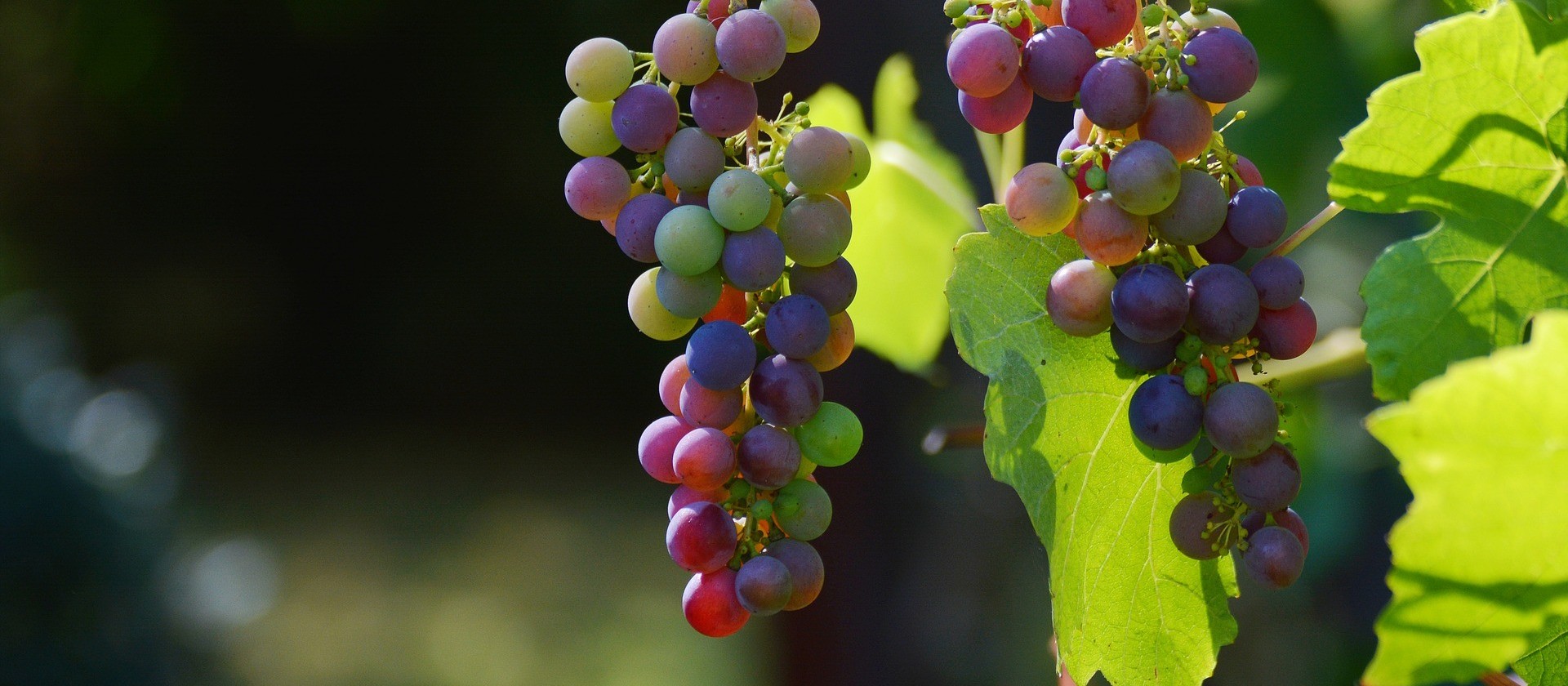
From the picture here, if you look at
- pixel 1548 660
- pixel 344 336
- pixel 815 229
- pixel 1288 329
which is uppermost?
pixel 344 336

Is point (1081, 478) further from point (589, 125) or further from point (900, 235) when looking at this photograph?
point (900, 235)

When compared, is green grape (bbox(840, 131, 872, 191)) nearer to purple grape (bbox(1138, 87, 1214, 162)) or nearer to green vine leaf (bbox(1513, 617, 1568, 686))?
purple grape (bbox(1138, 87, 1214, 162))

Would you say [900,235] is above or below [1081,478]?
above

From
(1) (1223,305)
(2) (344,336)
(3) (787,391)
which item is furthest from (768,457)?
(2) (344,336)

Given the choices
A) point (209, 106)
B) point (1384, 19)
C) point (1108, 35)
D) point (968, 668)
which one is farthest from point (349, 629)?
point (1108, 35)

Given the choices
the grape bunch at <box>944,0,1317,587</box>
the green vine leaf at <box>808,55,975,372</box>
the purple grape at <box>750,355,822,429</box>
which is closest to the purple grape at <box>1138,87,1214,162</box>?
the grape bunch at <box>944,0,1317,587</box>

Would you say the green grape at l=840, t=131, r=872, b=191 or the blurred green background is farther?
the blurred green background

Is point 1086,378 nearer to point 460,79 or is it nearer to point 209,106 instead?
point 460,79
